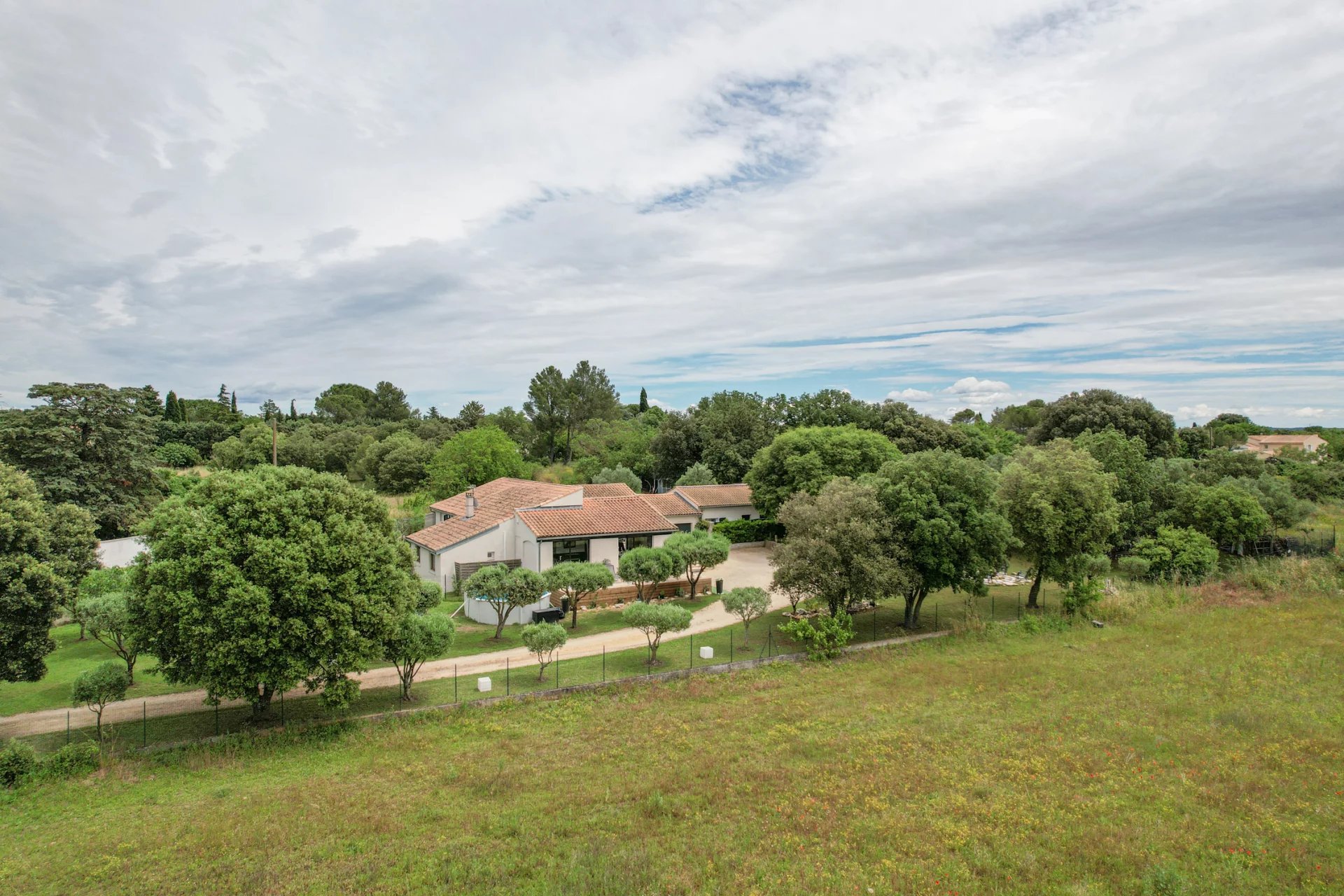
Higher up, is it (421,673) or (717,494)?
(717,494)

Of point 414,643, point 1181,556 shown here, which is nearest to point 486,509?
point 414,643

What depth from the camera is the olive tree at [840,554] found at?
1000 inches

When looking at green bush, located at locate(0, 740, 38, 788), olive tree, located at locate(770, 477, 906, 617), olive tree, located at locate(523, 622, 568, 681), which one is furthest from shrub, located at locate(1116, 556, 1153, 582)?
green bush, located at locate(0, 740, 38, 788)

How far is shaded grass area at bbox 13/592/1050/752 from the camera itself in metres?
18.1

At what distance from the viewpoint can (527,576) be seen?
2627 cm

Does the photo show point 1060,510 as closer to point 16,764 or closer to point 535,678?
point 535,678

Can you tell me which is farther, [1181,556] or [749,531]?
[749,531]

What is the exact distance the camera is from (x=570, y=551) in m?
33.2

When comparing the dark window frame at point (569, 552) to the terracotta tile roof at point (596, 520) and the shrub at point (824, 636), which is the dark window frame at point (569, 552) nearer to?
the terracotta tile roof at point (596, 520)

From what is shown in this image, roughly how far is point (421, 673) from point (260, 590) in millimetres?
7987

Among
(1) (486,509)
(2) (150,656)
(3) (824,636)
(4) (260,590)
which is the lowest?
(3) (824,636)

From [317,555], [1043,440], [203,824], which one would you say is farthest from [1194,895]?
[1043,440]

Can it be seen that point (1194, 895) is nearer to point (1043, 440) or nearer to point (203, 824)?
point (203, 824)

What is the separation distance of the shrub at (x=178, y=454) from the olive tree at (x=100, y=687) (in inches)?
2881
